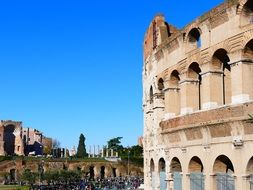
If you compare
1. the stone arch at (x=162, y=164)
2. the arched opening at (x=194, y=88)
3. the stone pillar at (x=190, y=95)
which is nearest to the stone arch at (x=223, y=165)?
the stone pillar at (x=190, y=95)

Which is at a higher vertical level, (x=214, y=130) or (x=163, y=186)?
(x=214, y=130)

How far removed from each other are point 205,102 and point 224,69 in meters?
1.28

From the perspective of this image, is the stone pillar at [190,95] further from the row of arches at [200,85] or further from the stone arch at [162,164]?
the stone arch at [162,164]

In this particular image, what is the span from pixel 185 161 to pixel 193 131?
143 centimetres

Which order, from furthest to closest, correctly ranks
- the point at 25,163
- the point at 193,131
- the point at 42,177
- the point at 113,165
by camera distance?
1. the point at 113,165
2. the point at 25,163
3. the point at 42,177
4. the point at 193,131

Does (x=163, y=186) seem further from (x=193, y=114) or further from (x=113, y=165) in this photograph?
(x=113, y=165)

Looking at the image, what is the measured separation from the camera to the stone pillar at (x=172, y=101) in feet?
62.3

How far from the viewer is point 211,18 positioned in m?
15.6

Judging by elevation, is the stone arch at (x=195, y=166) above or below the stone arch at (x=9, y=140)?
below

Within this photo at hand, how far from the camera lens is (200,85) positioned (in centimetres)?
1752

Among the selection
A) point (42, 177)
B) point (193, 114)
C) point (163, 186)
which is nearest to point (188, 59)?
point (193, 114)

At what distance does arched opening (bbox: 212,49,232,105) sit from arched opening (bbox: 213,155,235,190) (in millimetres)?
1832

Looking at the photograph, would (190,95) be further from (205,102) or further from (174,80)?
(174,80)

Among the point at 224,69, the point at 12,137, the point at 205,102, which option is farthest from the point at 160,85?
the point at 12,137
